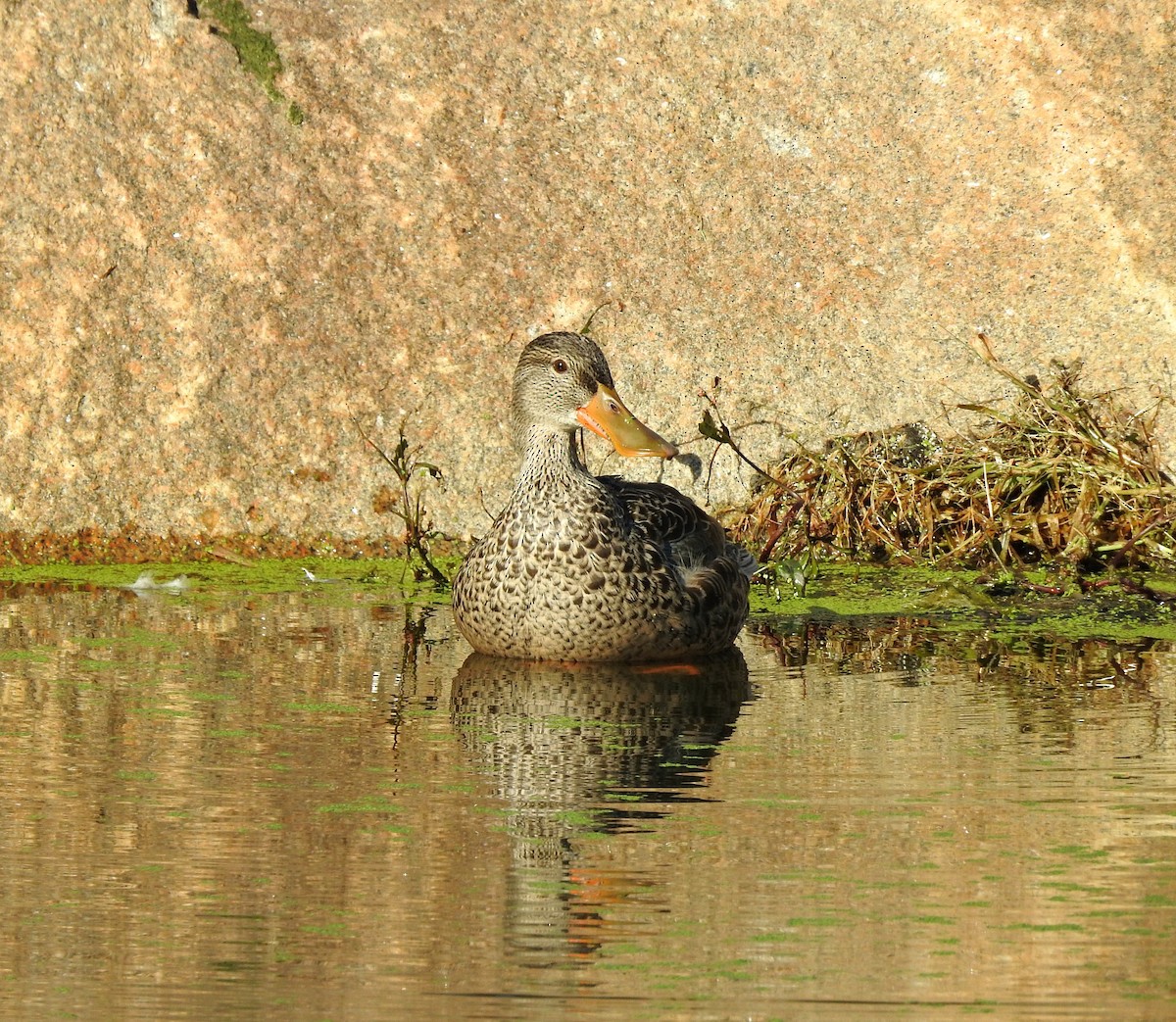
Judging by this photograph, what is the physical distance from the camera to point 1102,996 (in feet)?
11.2

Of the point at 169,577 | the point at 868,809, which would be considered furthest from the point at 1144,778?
the point at 169,577

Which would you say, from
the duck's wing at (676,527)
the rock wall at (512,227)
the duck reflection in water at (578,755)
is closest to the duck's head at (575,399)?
the duck's wing at (676,527)

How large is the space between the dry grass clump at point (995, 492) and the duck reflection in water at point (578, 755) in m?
1.65

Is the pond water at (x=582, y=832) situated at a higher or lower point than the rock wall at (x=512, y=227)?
lower

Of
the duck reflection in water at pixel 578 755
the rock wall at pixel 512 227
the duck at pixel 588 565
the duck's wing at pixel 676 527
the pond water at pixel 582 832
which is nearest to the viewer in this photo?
the pond water at pixel 582 832

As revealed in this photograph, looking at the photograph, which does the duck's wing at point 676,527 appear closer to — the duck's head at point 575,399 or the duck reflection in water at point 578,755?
the duck's head at point 575,399

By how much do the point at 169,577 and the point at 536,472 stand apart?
1958 mm

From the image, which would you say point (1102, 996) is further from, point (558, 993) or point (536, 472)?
point (536, 472)

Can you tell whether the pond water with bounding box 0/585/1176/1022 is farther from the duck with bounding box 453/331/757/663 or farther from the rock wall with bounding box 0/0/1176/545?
the rock wall with bounding box 0/0/1176/545

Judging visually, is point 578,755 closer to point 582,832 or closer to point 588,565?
point 582,832

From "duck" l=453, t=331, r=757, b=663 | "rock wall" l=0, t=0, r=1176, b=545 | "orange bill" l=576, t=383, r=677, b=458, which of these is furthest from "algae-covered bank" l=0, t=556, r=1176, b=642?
"orange bill" l=576, t=383, r=677, b=458

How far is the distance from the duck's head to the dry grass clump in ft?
3.89

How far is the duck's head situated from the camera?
736cm

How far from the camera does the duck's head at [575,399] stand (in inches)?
290
